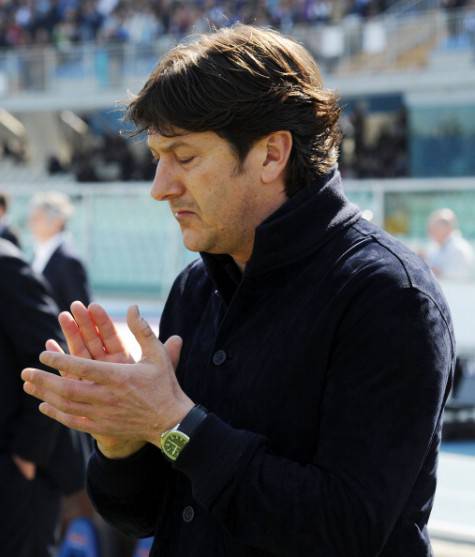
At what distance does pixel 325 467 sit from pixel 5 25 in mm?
27694

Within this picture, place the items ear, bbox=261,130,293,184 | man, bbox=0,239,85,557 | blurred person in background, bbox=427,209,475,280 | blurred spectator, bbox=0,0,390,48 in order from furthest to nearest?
blurred spectator, bbox=0,0,390,48 → blurred person in background, bbox=427,209,475,280 → man, bbox=0,239,85,557 → ear, bbox=261,130,293,184

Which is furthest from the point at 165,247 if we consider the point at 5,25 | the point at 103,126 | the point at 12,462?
the point at 5,25

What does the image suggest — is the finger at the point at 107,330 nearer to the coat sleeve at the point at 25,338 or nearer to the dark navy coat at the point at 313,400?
the dark navy coat at the point at 313,400

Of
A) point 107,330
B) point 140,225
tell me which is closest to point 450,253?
point 140,225

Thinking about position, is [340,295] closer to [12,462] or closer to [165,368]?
[165,368]

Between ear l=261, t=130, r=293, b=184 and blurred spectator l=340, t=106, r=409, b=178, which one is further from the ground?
ear l=261, t=130, r=293, b=184

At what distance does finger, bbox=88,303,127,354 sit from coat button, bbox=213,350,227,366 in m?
0.16

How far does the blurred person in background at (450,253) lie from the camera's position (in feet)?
26.7

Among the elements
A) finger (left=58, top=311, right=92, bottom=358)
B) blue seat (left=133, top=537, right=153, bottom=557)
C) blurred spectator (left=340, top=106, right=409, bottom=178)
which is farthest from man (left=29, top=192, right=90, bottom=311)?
blurred spectator (left=340, top=106, right=409, bottom=178)

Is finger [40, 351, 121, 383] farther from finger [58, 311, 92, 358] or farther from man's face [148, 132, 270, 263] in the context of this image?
man's face [148, 132, 270, 263]

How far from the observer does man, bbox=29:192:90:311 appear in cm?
594

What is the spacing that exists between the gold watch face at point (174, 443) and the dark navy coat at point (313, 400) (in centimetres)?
1

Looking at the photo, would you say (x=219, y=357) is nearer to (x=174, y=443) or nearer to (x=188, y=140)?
(x=174, y=443)

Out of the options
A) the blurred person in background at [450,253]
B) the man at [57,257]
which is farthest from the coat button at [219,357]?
the blurred person in background at [450,253]
